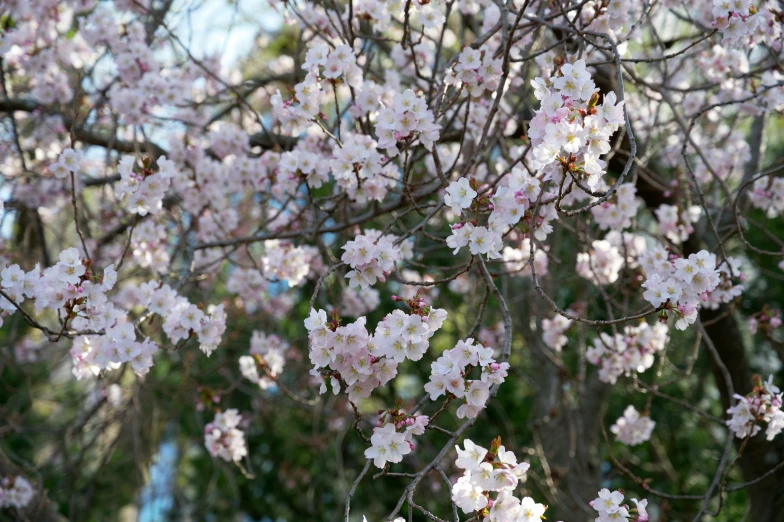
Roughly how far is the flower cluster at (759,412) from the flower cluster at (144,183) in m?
2.02

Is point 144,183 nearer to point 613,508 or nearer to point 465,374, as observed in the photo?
point 465,374

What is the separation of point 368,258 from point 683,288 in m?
0.79

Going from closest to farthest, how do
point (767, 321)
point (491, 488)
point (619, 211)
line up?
point (491, 488)
point (619, 211)
point (767, 321)

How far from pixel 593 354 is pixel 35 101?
3.12 metres

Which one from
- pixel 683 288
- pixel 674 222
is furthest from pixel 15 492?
pixel 674 222

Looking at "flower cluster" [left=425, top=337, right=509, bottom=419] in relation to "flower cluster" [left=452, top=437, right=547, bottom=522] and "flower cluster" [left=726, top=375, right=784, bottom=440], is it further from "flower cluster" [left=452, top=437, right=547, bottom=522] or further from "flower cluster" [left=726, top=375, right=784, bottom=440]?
"flower cluster" [left=726, top=375, right=784, bottom=440]

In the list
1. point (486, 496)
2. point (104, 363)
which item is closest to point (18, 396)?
point (104, 363)

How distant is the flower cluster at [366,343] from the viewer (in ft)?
5.19

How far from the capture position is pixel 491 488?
4.79 feet

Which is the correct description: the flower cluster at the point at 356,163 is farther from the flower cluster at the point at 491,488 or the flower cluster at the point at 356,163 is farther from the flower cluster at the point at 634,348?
the flower cluster at the point at 634,348

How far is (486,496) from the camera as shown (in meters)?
1.47

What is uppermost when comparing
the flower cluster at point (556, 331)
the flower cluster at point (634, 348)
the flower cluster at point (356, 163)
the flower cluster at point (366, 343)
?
the flower cluster at point (556, 331)

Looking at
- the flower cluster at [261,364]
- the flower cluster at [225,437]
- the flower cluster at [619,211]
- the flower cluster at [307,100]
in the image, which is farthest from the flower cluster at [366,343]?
the flower cluster at [225,437]

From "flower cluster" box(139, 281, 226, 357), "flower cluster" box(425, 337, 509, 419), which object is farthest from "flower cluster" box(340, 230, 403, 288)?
"flower cluster" box(139, 281, 226, 357)
